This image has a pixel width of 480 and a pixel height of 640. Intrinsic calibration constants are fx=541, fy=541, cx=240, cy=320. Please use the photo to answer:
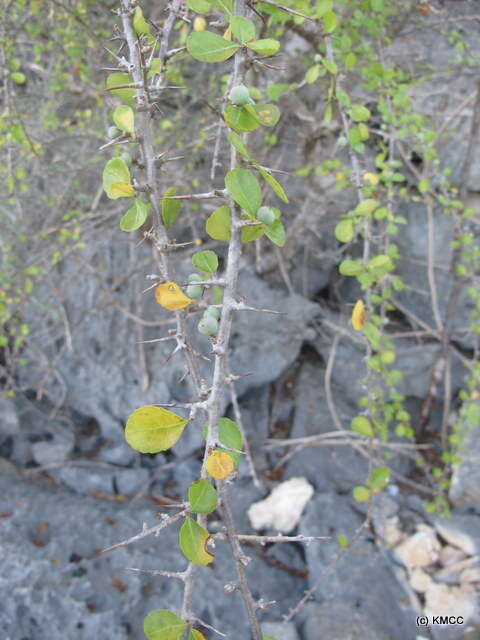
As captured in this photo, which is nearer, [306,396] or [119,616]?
[119,616]

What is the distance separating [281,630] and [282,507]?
557 mm

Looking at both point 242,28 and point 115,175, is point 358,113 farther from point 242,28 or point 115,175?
point 115,175

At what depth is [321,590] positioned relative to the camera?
73.4 inches

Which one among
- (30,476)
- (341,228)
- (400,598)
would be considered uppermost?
(341,228)

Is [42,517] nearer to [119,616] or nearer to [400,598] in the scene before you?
[119,616]

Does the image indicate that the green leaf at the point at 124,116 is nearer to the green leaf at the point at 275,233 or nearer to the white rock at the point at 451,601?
the green leaf at the point at 275,233

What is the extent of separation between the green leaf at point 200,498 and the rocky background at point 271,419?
1066mm

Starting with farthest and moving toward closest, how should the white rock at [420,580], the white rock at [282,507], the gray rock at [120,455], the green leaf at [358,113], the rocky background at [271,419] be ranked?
the gray rock at [120,455], the white rock at [282,507], the white rock at [420,580], the rocky background at [271,419], the green leaf at [358,113]

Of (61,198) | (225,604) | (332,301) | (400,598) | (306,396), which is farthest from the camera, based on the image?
(332,301)

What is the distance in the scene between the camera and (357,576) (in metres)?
1.87

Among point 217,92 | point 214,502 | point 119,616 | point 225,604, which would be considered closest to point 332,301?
point 217,92

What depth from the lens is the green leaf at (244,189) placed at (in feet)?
2.32

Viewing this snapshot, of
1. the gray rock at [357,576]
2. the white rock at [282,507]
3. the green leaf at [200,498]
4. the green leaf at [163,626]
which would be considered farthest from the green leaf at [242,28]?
the white rock at [282,507]

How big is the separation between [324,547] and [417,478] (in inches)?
27.2
